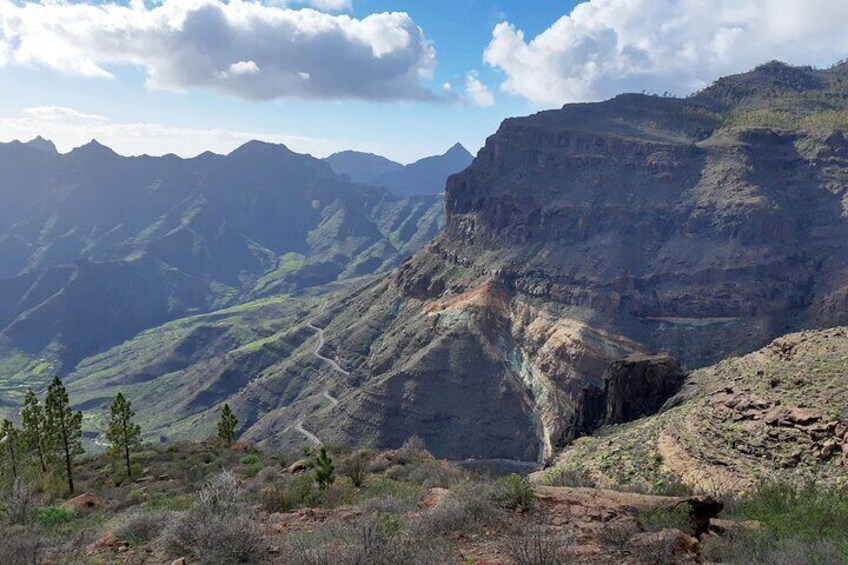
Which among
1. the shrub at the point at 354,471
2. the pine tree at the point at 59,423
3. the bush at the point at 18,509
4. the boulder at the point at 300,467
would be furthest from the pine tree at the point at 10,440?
the shrub at the point at 354,471

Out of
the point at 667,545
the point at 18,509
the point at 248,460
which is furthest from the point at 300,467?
the point at 667,545

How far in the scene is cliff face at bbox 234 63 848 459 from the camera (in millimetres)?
101375

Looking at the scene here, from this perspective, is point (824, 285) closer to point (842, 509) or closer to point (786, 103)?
point (786, 103)

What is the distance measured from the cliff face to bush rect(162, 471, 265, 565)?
6358 cm

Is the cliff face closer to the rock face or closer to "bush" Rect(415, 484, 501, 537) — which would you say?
the rock face

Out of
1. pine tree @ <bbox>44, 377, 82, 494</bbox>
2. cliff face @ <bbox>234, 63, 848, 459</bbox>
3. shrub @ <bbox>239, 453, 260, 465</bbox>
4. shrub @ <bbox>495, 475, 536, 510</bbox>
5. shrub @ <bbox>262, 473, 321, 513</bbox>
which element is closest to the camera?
shrub @ <bbox>495, 475, 536, 510</bbox>

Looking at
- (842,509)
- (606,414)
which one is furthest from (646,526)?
(606,414)

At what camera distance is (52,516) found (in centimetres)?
2228

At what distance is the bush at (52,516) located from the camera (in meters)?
21.2

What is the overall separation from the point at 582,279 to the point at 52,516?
364 feet

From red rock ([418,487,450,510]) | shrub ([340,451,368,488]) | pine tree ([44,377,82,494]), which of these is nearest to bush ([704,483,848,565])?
red rock ([418,487,450,510])

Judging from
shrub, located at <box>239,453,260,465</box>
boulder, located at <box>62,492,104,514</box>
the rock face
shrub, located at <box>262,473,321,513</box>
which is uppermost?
shrub, located at <box>262,473,321,513</box>

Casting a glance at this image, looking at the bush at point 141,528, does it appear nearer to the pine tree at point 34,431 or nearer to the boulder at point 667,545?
the boulder at point 667,545

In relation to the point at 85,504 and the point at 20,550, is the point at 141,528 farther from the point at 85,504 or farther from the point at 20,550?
the point at 85,504
